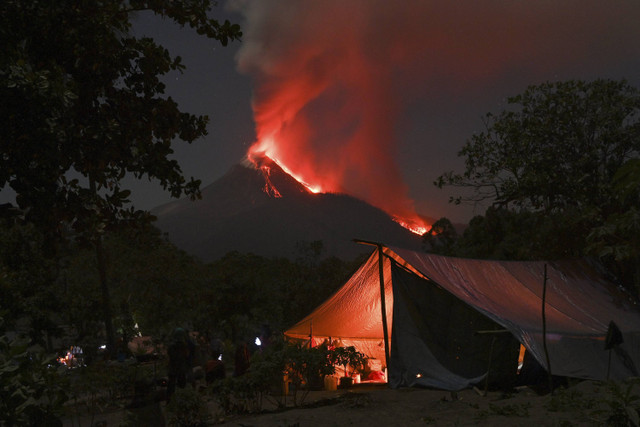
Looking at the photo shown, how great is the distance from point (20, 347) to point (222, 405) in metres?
5.57

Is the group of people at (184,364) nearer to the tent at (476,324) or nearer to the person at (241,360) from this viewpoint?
the person at (241,360)

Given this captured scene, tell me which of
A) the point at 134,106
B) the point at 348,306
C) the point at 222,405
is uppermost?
the point at 134,106

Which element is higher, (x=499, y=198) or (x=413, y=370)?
(x=499, y=198)

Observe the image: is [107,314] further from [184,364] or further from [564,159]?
[564,159]

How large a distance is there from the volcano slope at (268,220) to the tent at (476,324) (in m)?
125

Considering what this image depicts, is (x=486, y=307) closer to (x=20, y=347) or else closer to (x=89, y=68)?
(x=89, y=68)

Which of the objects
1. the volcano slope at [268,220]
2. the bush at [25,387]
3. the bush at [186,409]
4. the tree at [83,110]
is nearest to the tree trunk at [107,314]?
the bush at [186,409]

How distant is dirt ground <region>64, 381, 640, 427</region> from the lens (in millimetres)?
6205

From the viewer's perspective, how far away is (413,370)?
898 cm

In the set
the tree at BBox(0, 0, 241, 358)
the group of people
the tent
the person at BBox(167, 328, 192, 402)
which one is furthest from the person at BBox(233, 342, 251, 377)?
the tree at BBox(0, 0, 241, 358)

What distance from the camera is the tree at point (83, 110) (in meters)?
3.48

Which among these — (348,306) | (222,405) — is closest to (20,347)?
(222,405)

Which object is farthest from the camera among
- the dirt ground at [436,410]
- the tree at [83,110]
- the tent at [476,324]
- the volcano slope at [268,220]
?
the volcano slope at [268,220]

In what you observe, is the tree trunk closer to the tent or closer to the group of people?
the group of people
